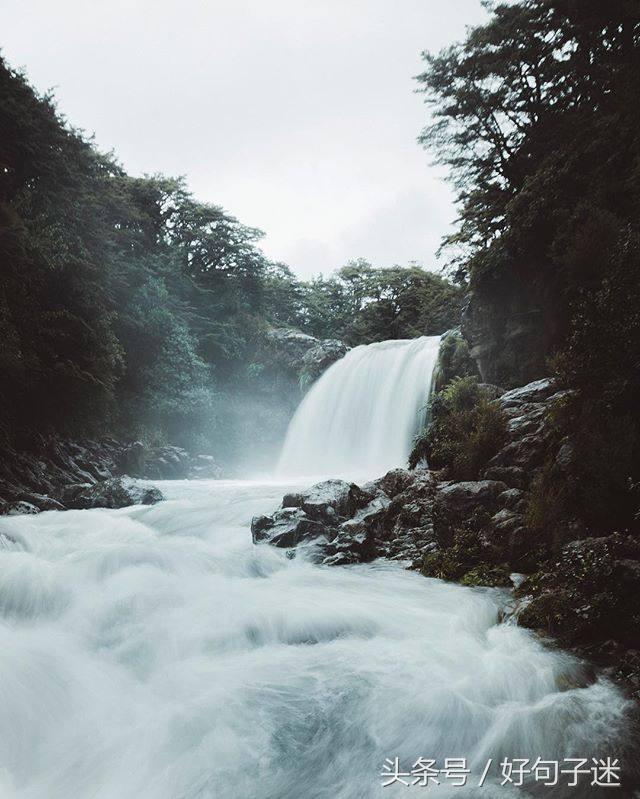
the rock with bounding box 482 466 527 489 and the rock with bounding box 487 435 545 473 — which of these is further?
the rock with bounding box 487 435 545 473

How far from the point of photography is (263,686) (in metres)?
4.09

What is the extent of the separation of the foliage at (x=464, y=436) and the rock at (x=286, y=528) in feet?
9.20

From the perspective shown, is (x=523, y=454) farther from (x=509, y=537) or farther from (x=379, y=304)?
(x=379, y=304)

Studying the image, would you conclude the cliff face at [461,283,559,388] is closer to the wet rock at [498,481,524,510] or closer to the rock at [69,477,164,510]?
the wet rock at [498,481,524,510]

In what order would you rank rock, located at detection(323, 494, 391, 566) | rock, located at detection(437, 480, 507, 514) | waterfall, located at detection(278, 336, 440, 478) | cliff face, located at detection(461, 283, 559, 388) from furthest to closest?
waterfall, located at detection(278, 336, 440, 478) < cliff face, located at detection(461, 283, 559, 388) < rock, located at detection(323, 494, 391, 566) < rock, located at detection(437, 480, 507, 514)

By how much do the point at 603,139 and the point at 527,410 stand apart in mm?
6031

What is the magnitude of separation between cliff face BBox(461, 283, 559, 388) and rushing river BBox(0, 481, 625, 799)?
7126mm

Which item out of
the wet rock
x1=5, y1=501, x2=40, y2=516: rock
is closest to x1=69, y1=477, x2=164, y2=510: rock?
x1=5, y1=501, x2=40, y2=516: rock

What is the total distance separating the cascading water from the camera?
10.1ft

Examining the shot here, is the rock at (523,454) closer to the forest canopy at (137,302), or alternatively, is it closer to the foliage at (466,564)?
the foliage at (466,564)

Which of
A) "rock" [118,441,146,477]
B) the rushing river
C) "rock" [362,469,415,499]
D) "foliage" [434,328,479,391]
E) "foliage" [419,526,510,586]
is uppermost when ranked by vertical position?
"foliage" [434,328,479,391]

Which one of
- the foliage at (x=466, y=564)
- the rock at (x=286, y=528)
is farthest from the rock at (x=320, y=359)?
the foliage at (x=466, y=564)

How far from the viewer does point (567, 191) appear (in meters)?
10.5

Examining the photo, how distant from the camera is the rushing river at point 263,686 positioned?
308 centimetres
